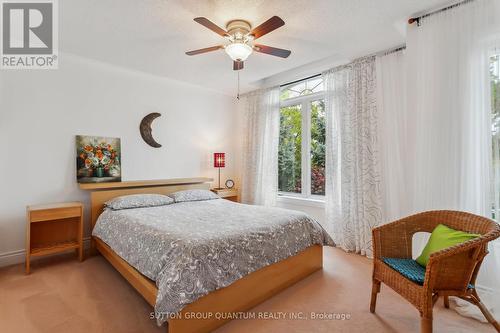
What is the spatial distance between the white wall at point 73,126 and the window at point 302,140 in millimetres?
1586

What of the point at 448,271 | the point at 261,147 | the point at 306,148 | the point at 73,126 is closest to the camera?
the point at 448,271

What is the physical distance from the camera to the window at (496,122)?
199 centimetres

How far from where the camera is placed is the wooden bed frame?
67.1 inches

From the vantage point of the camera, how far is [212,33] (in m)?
2.68

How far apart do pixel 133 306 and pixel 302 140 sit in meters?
3.30

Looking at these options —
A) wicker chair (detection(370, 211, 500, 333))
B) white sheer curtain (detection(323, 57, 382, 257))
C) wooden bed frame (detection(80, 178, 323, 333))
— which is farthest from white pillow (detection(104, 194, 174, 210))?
wicker chair (detection(370, 211, 500, 333))

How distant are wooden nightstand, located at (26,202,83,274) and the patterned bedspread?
306mm

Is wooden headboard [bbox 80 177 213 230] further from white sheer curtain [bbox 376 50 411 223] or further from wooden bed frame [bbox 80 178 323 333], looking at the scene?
white sheer curtain [bbox 376 50 411 223]

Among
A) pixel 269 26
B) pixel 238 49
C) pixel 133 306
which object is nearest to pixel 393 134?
pixel 269 26

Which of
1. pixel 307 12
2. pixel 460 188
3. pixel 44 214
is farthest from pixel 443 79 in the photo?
pixel 44 214

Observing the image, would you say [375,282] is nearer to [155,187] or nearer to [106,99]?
[155,187]

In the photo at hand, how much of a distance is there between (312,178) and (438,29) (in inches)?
96.6

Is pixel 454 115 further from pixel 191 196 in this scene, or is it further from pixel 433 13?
pixel 191 196

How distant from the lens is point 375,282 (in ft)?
6.55
